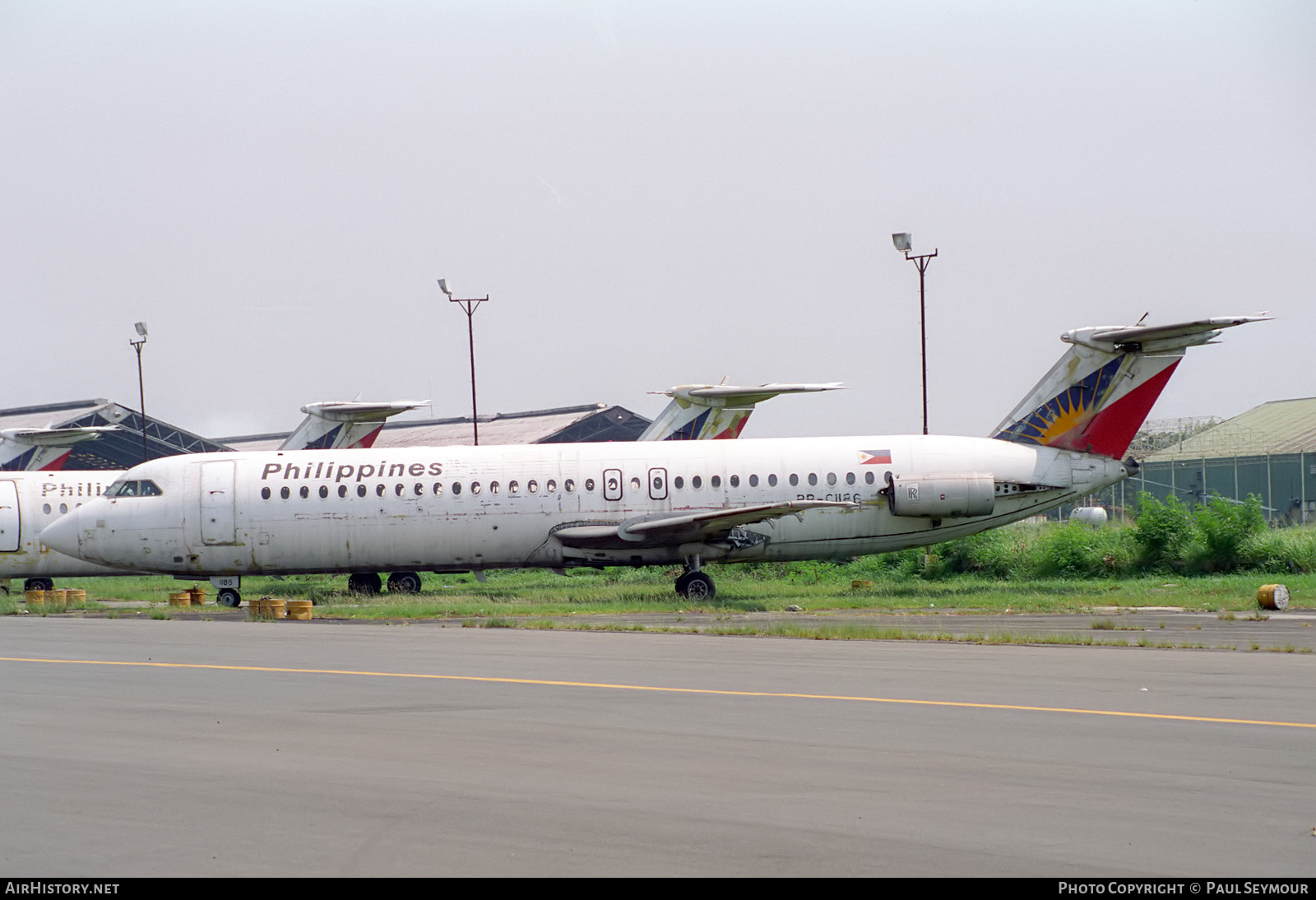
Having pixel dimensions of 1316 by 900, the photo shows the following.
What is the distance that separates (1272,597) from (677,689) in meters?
13.6

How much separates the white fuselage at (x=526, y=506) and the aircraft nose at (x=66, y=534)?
5 cm

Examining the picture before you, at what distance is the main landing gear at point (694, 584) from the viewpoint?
28375 mm

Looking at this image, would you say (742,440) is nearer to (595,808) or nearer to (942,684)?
(942,684)

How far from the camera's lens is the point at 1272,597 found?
71.3 ft

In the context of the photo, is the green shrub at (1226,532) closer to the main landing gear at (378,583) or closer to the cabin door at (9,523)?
the main landing gear at (378,583)

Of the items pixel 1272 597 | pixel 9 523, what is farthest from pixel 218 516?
pixel 1272 597

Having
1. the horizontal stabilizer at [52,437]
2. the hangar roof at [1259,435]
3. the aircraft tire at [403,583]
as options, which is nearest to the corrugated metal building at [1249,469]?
the hangar roof at [1259,435]

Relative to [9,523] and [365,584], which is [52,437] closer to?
[9,523]

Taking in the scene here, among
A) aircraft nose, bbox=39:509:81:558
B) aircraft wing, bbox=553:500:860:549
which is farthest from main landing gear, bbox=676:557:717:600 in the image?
aircraft nose, bbox=39:509:81:558

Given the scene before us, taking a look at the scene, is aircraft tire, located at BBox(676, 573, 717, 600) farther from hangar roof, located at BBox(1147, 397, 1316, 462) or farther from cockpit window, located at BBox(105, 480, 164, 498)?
hangar roof, located at BBox(1147, 397, 1316, 462)

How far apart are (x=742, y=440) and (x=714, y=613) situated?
6849 millimetres

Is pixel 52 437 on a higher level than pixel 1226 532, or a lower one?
higher

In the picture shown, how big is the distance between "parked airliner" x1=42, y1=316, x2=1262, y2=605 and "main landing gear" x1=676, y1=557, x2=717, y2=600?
0.16 feet

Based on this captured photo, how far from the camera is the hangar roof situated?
196 feet
